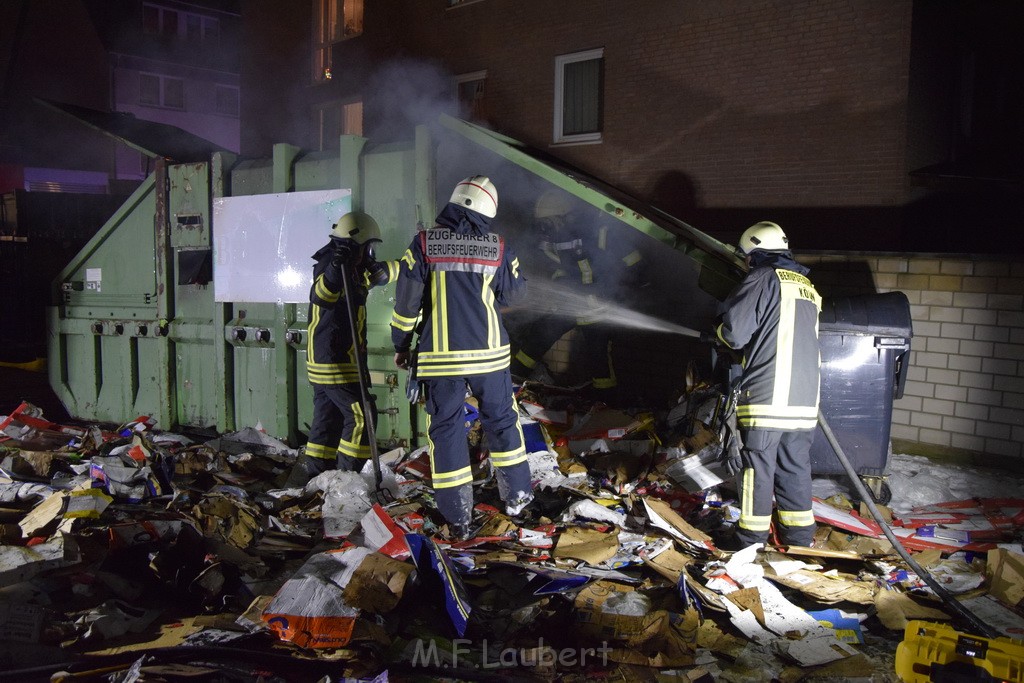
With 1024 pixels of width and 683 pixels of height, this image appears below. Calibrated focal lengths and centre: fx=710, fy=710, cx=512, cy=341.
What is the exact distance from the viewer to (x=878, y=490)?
14.4 ft

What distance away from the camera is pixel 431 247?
3891 millimetres

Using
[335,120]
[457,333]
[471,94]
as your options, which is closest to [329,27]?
[335,120]

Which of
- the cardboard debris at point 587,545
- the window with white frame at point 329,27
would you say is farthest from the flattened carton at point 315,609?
the window with white frame at point 329,27

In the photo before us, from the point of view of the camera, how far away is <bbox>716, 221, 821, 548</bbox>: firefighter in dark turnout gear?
11.9 feet

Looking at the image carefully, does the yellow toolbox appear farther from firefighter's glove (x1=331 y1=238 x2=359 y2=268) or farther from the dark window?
the dark window

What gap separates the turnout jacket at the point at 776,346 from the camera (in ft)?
11.8

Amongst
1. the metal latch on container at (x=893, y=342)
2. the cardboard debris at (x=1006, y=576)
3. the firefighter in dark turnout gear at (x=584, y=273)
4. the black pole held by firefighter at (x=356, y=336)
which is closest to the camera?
the cardboard debris at (x=1006, y=576)

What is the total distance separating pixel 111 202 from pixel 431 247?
822 centimetres

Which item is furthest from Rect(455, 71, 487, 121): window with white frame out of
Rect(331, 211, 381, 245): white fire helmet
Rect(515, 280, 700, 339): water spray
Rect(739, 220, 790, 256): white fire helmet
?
Rect(739, 220, 790, 256): white fire helmet

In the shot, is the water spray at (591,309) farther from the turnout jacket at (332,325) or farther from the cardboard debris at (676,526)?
the cardboard debris at (676,526)

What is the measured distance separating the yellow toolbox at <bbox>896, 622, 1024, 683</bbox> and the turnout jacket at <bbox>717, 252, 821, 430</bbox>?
1.27m

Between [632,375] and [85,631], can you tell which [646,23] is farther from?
[85,631]

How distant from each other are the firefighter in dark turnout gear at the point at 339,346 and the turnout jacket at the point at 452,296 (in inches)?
24.0

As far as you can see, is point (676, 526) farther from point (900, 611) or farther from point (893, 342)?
point (893, 342)
